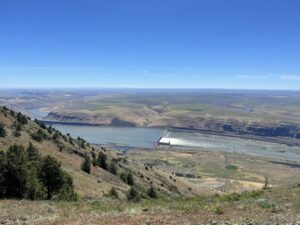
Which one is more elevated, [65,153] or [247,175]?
[65,153]

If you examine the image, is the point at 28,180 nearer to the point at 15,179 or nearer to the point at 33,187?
the point at 33,187

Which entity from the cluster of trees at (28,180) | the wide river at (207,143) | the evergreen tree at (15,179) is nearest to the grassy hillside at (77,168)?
the cluster of trees at (28,180)

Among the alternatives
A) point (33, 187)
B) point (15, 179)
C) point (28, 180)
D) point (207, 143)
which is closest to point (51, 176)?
point (33, 187)

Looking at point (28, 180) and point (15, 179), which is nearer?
point (15, 179)

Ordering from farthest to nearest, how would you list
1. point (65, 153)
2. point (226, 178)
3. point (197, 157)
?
point (197, 157) < point (226, 178) < point (65, 153)

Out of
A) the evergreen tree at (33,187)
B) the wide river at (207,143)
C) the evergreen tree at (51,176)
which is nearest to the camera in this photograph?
the evergreen tree at (33,187)

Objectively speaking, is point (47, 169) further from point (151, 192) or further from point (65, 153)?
point (65, 153)

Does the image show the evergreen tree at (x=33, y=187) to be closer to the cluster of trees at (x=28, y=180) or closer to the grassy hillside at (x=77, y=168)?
the cluster of trees at (x=28, y=180)

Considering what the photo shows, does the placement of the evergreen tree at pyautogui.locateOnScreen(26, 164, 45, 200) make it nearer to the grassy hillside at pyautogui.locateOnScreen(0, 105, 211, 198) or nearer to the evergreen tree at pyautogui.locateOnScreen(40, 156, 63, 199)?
the evergreen tree at pyautogui.locateOnScreen(40, 156, 63, 199)

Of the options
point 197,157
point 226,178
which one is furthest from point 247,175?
point 197,157
